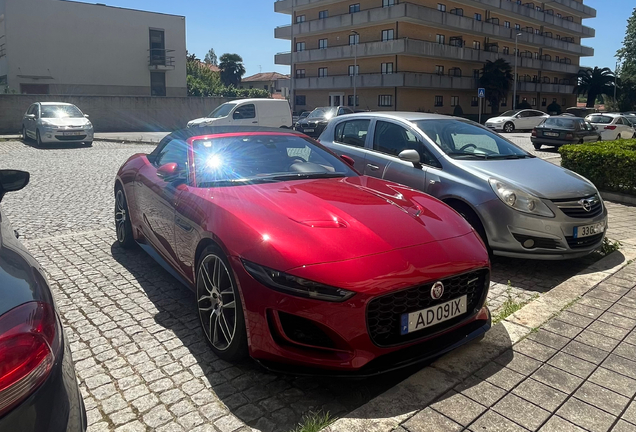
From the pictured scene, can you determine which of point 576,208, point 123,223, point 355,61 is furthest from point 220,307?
point 355,61

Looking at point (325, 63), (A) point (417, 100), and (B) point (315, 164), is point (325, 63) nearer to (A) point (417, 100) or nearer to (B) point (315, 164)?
(A) point (417, 100)

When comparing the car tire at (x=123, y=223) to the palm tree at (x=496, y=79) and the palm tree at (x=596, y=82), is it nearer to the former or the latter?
the palm tree at (x=496, y=79)

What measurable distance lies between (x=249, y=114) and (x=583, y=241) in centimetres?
1756

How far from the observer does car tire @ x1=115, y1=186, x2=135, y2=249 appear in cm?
572

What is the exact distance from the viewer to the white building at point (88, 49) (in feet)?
130

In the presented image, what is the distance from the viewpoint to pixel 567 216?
5.08m

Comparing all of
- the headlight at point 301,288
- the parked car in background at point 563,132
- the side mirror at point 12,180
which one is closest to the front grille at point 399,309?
the headlight at point 301,288

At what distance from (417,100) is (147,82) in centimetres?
2394

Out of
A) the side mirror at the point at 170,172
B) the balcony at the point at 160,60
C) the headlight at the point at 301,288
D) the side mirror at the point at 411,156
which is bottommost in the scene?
the headlight at the point at 301,288

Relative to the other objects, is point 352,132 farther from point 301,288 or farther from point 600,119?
point 600,119

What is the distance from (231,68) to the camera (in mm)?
94188

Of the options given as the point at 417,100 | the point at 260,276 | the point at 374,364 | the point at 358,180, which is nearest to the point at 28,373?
the point at 260,276

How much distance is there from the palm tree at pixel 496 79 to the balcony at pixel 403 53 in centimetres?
159

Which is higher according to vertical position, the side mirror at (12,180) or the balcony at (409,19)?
the balcony at (409,19)
